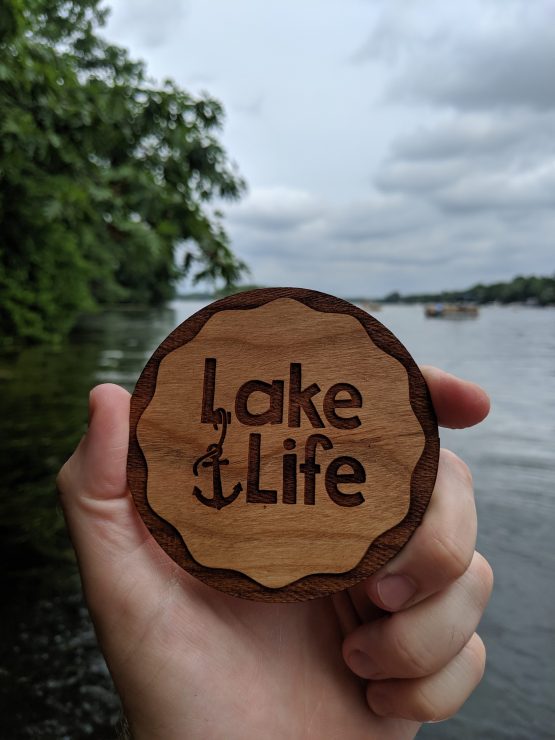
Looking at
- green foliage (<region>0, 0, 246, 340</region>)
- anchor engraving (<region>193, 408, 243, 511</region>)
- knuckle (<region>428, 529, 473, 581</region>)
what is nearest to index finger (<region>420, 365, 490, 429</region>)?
knuckle (<region>428, 529, 473, 581</region>)

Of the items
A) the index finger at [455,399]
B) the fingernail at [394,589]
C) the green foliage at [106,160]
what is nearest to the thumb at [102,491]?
the fingernail at [394,589]

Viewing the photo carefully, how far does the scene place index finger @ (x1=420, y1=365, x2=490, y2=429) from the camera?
1.15 meters

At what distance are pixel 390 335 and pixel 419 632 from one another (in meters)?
0.54

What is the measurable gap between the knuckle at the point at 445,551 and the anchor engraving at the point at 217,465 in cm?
35

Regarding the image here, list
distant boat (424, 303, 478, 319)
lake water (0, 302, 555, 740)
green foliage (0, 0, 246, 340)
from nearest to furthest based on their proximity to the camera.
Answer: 1. lake water (0, 302, 555, 740)
2. green foliage (0, 0, 246, 340)
3. distant boat (424, 303, 478, 319)

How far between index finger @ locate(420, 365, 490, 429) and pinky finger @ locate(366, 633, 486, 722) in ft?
1.50

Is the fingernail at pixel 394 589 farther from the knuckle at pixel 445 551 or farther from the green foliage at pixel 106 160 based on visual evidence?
the green foliage at pixel 106 160

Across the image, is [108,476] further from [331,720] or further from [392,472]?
[331,720]

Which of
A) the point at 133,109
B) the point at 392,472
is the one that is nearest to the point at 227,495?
the point at 392,472

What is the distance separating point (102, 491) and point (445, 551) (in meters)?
0.63

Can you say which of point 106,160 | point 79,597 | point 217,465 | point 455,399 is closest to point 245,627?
point 217,465

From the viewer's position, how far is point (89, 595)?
1.22 meters

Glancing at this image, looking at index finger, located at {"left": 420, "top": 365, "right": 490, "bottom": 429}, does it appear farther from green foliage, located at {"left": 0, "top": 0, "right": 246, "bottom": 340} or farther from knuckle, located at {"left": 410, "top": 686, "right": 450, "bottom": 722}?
green foliage, located at {"left": 0, "top": 0, "right": 246, "bottom": 340}

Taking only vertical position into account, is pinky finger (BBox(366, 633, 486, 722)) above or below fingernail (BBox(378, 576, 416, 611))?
below
